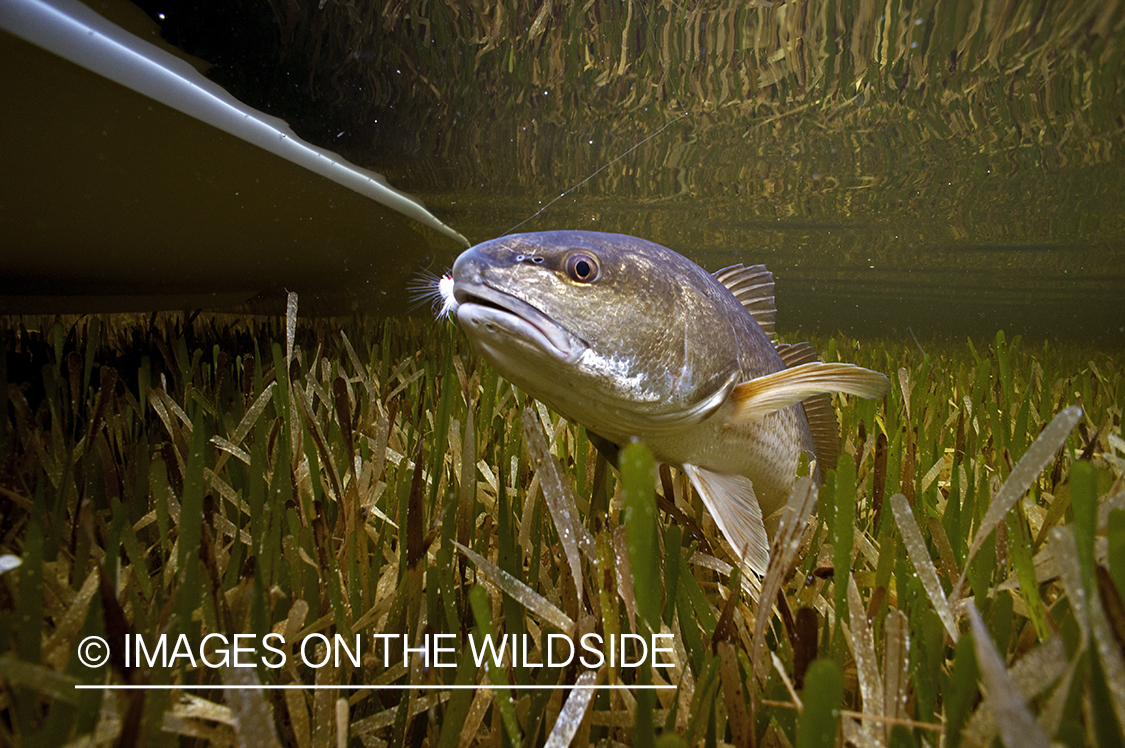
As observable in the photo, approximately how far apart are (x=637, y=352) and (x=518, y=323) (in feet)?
0.95

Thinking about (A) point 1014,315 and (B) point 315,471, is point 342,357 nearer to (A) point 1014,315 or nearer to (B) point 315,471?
(B) point 315,471

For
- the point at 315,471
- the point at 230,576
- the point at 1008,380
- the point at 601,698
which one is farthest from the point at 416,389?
the point at 1008,380

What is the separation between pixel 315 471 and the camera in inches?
55.4

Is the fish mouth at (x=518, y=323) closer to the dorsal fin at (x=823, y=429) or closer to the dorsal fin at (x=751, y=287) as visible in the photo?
the dorsal fin at (x=751, y=287)

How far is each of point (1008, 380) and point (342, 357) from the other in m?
4.06

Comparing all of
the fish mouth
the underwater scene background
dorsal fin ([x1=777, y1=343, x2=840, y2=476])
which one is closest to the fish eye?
the fish mouth

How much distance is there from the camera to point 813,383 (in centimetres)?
123

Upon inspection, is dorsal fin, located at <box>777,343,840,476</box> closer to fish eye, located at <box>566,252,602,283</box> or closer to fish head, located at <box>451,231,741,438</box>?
fish head, located at <box>451,231,741,438</box>

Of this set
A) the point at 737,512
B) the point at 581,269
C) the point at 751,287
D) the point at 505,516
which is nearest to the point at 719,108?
the point at 751,287

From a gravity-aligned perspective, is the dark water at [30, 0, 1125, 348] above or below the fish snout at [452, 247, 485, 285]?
above

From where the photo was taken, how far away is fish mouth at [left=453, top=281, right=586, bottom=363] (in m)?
1.18

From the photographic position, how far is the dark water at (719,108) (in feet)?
14.9

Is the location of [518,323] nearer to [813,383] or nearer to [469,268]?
[469,268]

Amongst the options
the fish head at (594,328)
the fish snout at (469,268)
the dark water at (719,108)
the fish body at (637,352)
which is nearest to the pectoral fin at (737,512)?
the fish body at (637,352)
